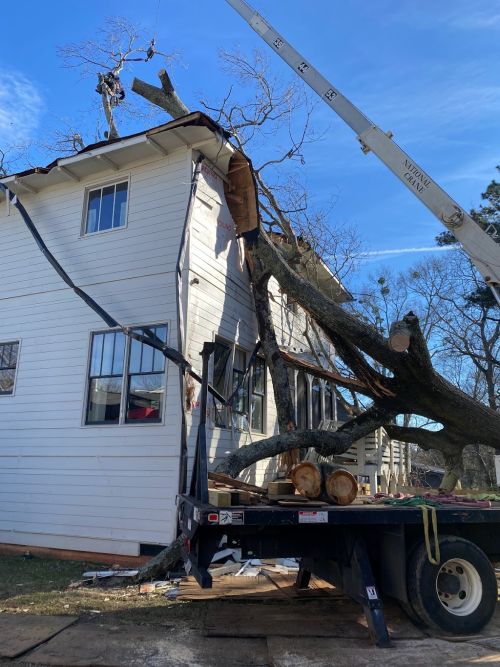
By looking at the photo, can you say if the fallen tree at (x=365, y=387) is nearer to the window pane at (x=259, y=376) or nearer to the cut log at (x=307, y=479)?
the window pane at (x=259, y=376)

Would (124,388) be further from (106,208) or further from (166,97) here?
(166,97)

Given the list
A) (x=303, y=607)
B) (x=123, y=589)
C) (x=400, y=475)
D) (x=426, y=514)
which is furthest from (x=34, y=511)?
(x=400, y=475)

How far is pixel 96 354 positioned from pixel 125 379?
3.00 ft

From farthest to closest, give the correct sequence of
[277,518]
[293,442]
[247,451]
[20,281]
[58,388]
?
[20,281] → [58,388] → [293,442] → [247,451] → [277,518]

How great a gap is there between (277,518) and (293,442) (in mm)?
4651

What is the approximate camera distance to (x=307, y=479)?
5.59m

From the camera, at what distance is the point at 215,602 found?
20.2 feet

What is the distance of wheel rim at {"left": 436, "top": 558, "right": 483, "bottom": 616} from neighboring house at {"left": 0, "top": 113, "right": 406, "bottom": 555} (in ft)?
14.2

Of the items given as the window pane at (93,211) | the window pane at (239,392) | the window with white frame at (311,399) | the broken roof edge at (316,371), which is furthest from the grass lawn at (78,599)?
the window with white frame at (311,399)

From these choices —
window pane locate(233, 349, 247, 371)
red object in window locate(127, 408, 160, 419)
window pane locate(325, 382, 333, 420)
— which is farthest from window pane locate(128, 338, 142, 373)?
Answer: window pane locate(325, 382, 333, 420)

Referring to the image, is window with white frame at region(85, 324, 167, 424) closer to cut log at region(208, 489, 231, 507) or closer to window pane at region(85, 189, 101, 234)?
window pane at region(85, 189, 101, 234)

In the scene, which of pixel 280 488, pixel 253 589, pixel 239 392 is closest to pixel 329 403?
pixel 239 392

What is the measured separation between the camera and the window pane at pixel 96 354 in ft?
32.0

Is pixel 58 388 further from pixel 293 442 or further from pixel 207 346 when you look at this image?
→ pixel 207 346
